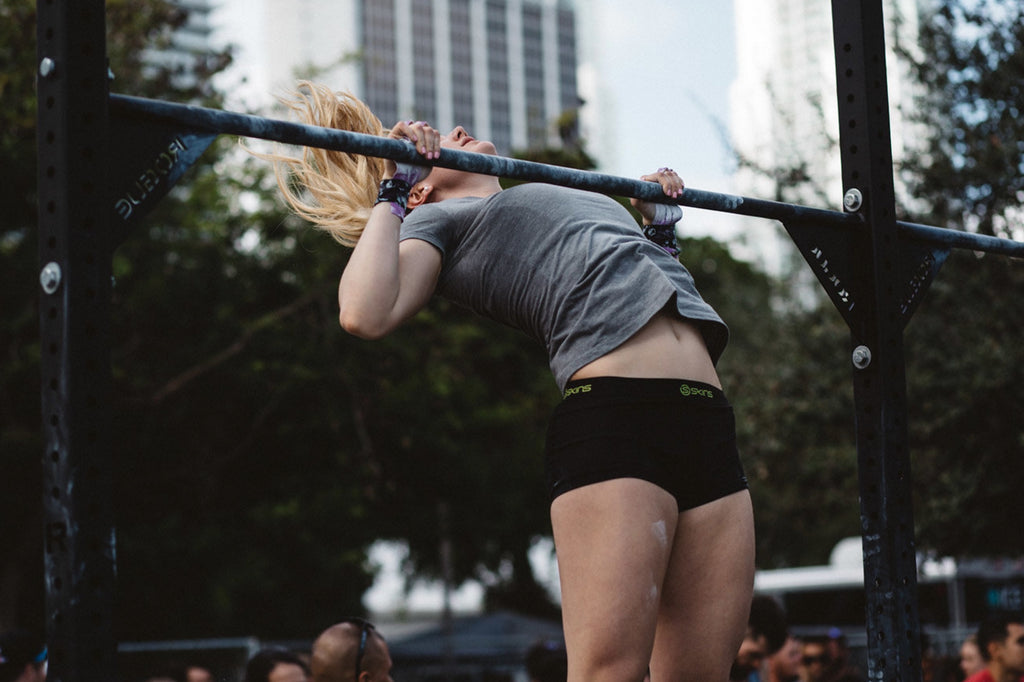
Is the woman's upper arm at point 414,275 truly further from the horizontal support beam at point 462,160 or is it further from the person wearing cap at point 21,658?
the person wearing cap at point 21,658

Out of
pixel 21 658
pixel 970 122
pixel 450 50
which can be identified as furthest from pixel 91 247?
pixel 450 50

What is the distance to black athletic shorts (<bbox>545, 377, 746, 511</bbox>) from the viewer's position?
2555mm

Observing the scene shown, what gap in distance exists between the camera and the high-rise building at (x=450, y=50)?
127 m

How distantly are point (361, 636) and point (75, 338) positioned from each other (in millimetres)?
3215

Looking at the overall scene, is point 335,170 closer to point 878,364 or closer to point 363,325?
point 363,325

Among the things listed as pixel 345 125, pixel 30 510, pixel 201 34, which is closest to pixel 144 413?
pixel 30 510

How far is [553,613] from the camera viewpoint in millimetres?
34969

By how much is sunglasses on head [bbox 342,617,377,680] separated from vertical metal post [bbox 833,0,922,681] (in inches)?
99.7

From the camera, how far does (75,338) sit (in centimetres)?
227

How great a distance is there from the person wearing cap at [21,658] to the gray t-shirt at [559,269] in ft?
14.3

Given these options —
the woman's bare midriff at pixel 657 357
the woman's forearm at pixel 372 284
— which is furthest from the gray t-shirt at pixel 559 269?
the woman's forearm at pixel 372 284

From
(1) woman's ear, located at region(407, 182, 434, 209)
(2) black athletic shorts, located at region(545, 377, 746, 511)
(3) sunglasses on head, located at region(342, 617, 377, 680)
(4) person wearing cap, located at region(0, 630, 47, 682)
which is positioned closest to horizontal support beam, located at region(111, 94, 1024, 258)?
(1) woman's ear, located at region(407, 182, 434, 209)

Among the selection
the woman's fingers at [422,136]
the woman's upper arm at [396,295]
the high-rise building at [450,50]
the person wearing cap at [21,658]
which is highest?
the high-rise building at [450,50]

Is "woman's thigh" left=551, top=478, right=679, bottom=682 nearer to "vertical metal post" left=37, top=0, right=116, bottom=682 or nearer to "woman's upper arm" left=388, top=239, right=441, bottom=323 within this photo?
"woman's upper arm" left=388, top=239, right=441, bottom=323
